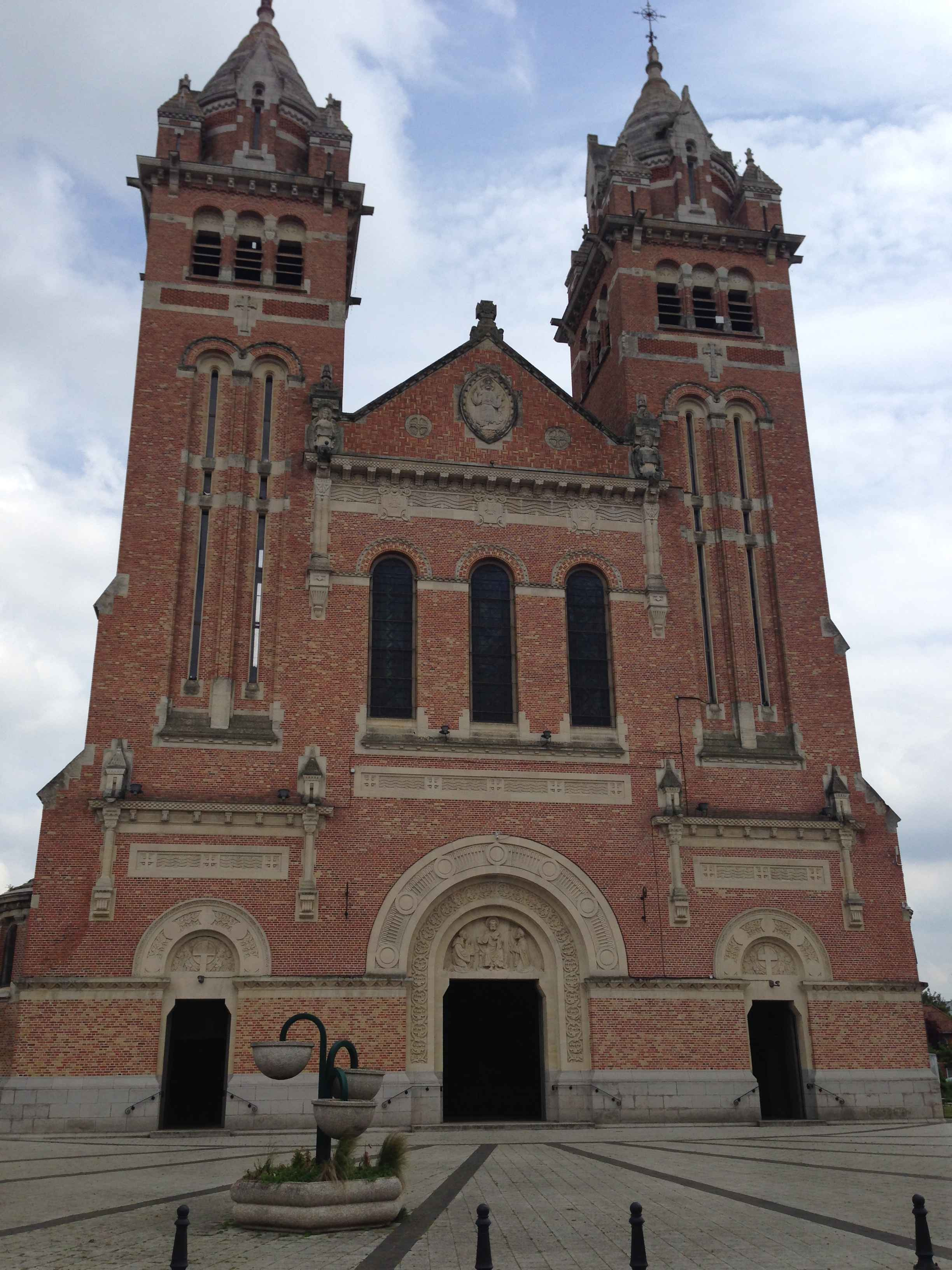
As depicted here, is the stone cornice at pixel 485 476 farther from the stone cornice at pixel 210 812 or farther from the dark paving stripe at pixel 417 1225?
the dark paving stripe at pixel 417 1225

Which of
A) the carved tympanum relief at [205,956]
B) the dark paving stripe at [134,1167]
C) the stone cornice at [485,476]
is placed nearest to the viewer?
the dark paving stripe at [134,1167]

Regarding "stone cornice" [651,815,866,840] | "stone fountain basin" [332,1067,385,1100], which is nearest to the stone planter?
"stone fountain basin" [332,1067,385,1100]

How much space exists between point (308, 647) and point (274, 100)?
17430mm

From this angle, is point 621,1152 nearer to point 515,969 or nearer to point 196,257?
point 515,969

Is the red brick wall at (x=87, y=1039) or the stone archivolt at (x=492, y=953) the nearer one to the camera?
the red brick wall at (x=87, y=1039)

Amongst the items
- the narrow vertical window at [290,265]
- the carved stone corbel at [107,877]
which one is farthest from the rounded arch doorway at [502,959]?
the narrow vertical window at [290,265]

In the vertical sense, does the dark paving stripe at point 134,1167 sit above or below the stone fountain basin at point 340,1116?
below

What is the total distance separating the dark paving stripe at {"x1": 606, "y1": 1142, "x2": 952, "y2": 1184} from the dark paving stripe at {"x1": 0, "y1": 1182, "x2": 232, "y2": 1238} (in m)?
7.53

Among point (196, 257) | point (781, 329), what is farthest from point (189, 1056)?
point (781, 329)

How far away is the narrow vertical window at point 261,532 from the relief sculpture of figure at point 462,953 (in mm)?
7480

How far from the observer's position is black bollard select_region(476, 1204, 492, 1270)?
7578 mm

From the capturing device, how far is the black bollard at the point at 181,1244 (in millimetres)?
7645

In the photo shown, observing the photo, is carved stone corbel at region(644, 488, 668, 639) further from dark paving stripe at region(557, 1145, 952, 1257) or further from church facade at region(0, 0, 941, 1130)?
dark paving stripe at region(557, 1145, 952, 1257)

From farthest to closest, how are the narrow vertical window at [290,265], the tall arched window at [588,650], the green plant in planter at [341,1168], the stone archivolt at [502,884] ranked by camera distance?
the narrow vertical window at [290,265]
the tall arched window at [588,650]
the stone archivolt at [502,884]
the green plant in planter at [341,1168]
